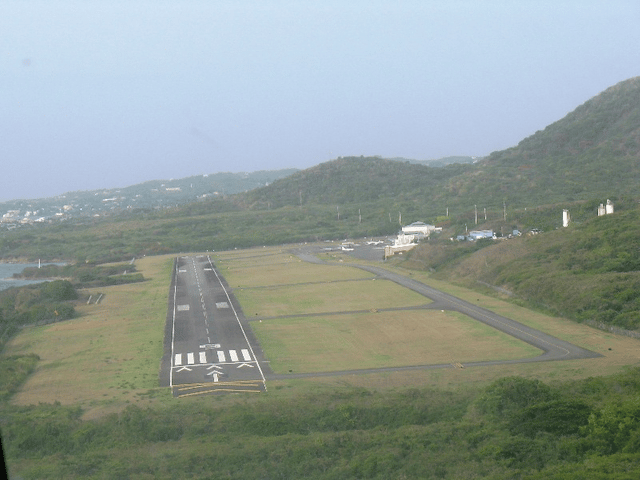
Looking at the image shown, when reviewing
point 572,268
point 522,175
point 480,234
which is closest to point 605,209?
point 480,234

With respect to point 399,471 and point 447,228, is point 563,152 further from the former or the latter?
point 399,471

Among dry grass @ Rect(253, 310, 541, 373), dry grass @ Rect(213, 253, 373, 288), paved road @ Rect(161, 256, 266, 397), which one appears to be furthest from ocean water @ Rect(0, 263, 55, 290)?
dry grass @ Rect(253, 310, 541, 373)

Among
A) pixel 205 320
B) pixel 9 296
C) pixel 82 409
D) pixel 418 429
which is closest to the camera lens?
pixel 418 429

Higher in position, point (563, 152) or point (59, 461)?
point (563, 152)

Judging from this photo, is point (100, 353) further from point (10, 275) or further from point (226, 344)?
point (10, 275)

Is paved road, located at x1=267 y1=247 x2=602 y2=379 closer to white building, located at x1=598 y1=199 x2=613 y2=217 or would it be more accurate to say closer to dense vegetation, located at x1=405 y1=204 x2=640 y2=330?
dense vegetation, located at x1=405 y1=204 x2=640 y2=330

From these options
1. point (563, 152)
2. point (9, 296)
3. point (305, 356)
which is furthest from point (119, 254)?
point (563, 152)

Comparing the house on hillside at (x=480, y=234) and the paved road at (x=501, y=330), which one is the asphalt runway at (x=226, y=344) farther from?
the house on hillside at (x=480, y=234)
